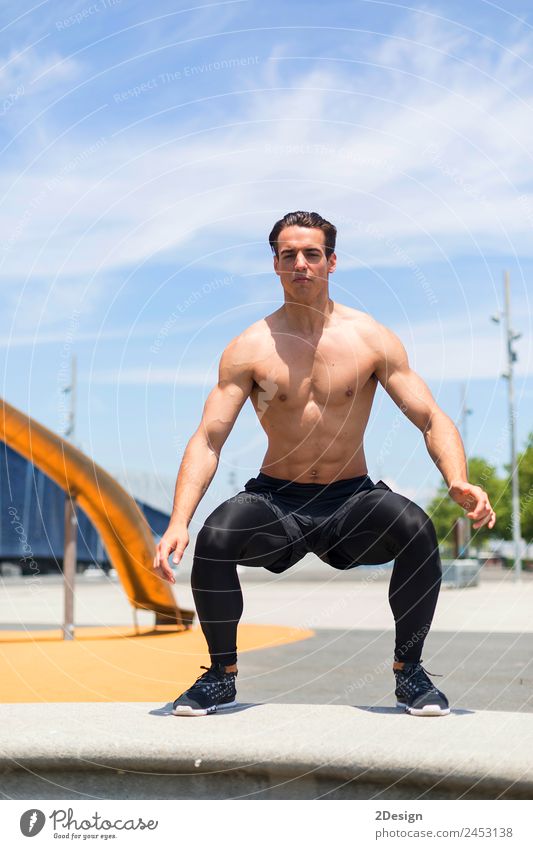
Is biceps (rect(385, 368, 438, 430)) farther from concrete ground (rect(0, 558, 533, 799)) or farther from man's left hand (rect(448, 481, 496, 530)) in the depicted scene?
concrete ground (rect(0, 558, 533, 799))

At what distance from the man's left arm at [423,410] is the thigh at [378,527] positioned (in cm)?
23

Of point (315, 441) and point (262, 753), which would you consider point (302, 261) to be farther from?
point (262, 753)

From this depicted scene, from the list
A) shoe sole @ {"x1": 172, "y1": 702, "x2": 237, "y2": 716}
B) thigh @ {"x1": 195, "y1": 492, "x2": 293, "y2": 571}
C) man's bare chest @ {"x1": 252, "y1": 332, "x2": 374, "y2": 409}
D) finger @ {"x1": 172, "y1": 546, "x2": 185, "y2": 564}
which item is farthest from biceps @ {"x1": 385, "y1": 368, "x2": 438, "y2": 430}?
shoe sole @ {"x1": 172, "y1": 702, "x2": 237, "y2": 716}

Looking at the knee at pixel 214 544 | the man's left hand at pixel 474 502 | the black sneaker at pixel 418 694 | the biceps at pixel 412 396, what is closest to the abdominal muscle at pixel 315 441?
the biceps at pixel 412 396

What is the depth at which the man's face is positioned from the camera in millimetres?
4508

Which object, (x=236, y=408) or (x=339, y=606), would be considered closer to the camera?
(x=236, y=408)

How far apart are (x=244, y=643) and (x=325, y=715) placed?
343 inches

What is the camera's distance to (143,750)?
3873 millimetres

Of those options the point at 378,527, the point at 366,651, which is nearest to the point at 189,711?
the point at 378,527

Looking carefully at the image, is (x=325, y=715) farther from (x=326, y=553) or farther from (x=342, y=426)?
(x=342, y=426)

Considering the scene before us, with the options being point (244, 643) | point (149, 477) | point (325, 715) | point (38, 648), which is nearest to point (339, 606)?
point (244, 643)

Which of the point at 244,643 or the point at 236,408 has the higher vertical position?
the point at 236,408

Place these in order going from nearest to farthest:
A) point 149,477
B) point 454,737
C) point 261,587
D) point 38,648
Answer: point 454,737 → point 38,648 → point 261,587 → point 149,477

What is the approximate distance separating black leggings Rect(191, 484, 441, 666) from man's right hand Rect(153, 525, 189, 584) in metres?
0.20
